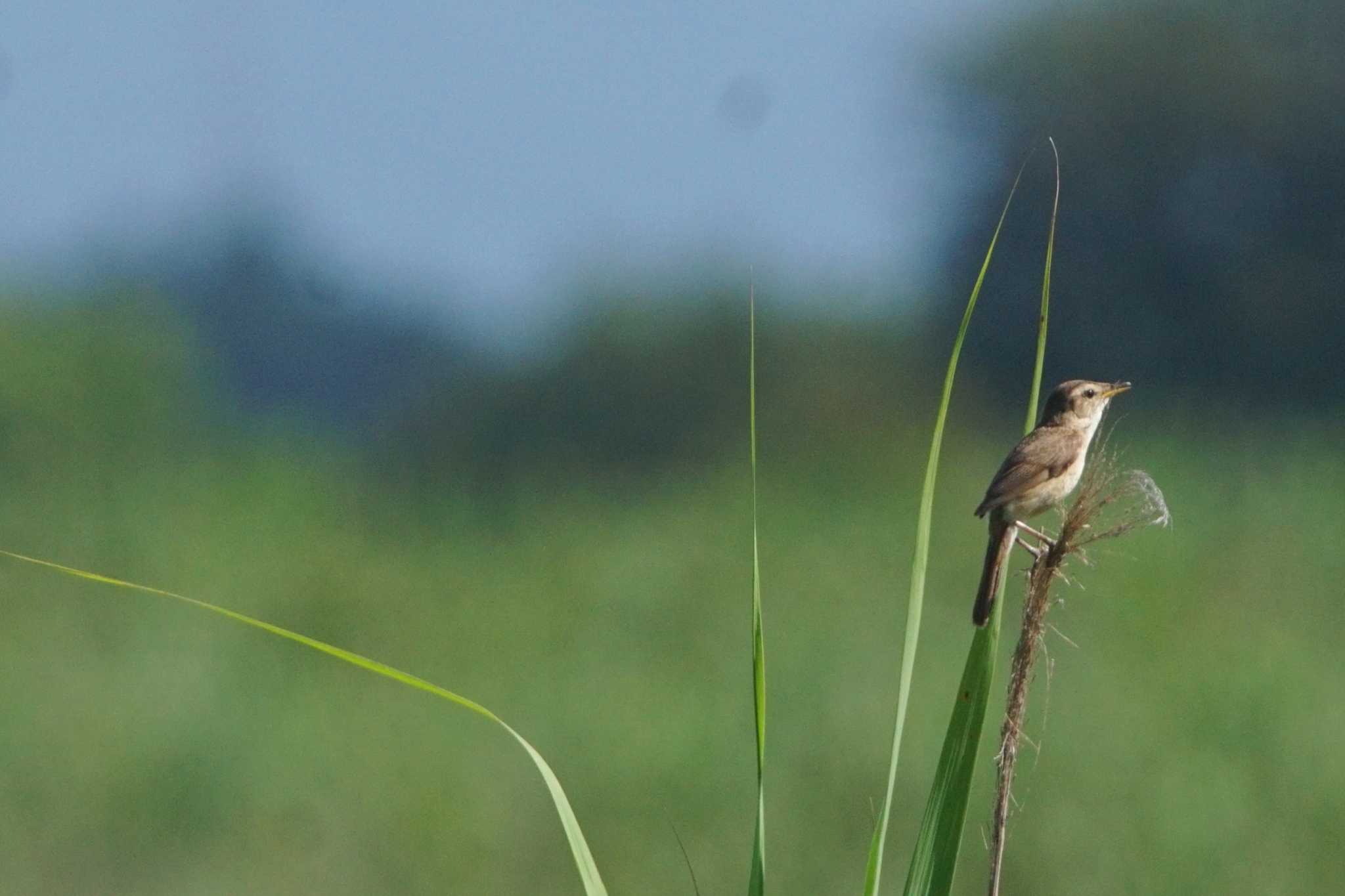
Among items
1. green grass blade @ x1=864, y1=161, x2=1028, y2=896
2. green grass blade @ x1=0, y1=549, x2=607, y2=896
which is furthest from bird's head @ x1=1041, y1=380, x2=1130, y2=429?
green grass blade @ x1=0, y1=549, x2=607, y2=896

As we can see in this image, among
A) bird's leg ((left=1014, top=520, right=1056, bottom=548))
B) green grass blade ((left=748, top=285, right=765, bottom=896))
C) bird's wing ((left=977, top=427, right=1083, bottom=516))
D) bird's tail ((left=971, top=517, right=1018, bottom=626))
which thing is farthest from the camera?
bird's wing ((left=977, top=427, right=1083, bottom=516))

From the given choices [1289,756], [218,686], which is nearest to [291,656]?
[218,686]

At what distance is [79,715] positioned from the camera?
8.95 metres

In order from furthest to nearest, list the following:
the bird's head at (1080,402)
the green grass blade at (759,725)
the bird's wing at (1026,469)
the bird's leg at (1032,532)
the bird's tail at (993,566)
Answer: the bird's head at (1080,402) < the bird's wing at (1026,469) < the bird's leg at (1032,532) < the bird's tail at (993,566) < the green grass blade at (759,725)

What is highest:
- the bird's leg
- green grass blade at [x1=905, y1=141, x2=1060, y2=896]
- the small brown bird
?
the small brown bird

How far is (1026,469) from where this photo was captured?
214 centimetres

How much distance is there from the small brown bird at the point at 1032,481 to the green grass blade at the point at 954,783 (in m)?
0.50

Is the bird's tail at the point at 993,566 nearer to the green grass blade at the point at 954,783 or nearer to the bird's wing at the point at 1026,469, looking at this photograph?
the bird's wing at the point at 1026,469

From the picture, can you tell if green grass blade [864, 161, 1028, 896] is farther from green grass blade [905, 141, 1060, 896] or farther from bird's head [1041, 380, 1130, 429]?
bird's head [1041, 380, 1130, 429]

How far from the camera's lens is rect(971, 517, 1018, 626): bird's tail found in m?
1.89

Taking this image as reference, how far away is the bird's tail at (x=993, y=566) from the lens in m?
1.89

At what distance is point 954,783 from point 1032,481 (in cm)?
90

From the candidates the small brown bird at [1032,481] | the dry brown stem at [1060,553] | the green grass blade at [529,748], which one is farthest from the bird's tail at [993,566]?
the green grass blade at [529,748]

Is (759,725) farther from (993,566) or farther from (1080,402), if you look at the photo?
(1080,402)
